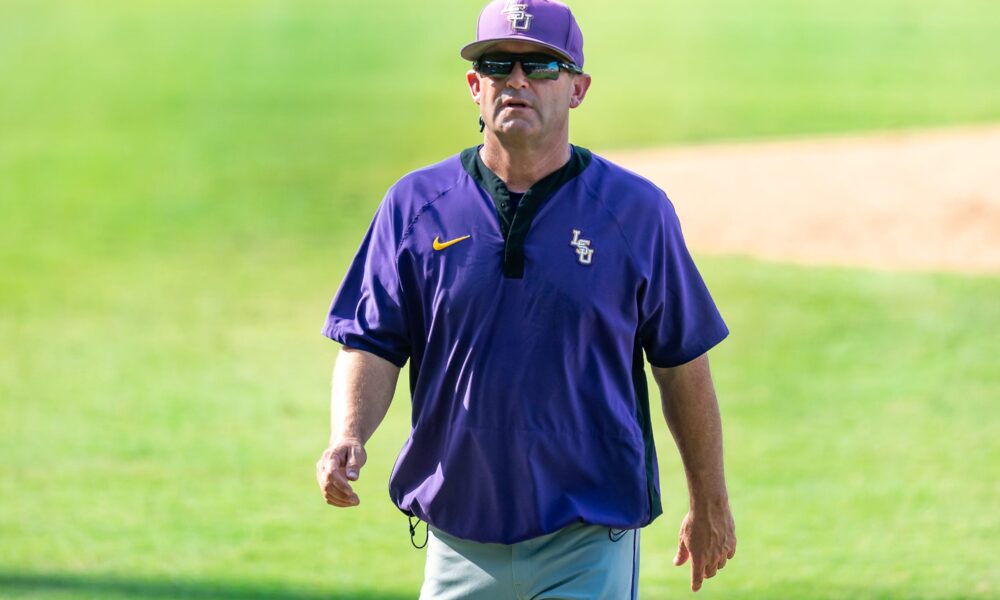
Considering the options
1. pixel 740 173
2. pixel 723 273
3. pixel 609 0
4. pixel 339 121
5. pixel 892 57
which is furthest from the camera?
pixel 609 0

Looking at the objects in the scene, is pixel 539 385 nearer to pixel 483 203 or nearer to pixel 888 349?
pixel 483 203

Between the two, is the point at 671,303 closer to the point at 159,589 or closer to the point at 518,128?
the point at 518,128

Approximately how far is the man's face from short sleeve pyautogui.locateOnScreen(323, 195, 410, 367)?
1.10ft

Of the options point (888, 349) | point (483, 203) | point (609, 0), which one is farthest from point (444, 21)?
point (483, 203)

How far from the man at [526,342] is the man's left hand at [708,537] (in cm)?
10

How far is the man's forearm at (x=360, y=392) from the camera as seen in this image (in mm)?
3701

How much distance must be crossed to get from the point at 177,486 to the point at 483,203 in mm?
5227

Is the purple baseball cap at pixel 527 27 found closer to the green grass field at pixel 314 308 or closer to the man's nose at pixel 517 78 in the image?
the man's nose at pixel 517 78

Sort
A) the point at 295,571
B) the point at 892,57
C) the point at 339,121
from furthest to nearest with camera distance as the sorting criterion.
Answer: the point at 892,57 → the point at 339,121 → the point at 295,571

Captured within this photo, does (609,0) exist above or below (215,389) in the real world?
above

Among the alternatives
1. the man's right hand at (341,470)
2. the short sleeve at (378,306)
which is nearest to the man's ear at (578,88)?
the short sleeve at (378,306)

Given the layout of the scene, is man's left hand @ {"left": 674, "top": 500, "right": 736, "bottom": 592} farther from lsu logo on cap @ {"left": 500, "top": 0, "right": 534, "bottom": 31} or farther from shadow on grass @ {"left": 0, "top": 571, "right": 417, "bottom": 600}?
shadow on grass @ {"left": 0, "top": 571, "right": 417, "bottom": 600}

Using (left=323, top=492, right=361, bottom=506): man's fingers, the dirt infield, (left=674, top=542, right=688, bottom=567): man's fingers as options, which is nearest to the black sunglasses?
(left=323, top=492, right=361, bottom=506): man's fingers

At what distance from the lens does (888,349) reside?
11.0m
